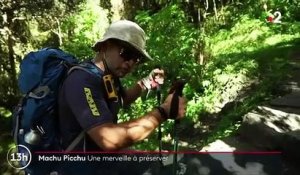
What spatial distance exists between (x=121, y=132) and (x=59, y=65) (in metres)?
0.61

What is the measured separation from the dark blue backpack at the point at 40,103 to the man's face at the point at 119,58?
6.3 inches

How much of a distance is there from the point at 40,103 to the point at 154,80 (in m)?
1.36

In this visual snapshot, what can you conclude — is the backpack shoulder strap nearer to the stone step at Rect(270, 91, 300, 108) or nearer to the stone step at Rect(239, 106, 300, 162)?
the stone step at Rect(239, 106, 300, 162)

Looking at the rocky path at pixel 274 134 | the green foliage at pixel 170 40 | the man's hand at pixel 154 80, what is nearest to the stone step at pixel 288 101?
the rocky path at pixel 274 134

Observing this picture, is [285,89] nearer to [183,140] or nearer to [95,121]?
[183,140]

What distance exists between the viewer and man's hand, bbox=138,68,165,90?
385 cm

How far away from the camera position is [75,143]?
2787 millimetres

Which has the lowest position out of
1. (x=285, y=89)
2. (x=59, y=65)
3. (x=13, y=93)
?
(x=13, y=93)

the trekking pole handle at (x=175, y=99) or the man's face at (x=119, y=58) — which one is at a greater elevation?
the man's face at (x=119, y=58)

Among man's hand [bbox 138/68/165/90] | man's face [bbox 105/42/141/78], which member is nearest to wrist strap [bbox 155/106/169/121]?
man's face [bbox 105/42/141/78]

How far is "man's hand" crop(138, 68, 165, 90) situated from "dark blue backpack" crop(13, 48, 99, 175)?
3.53 ft

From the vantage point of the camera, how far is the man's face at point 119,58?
2898 mm

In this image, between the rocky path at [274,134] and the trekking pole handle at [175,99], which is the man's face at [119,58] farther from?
the rocky path at [274,134]

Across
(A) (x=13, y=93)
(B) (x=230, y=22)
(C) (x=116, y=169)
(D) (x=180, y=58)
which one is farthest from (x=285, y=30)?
(C) (x=116, y=169)
